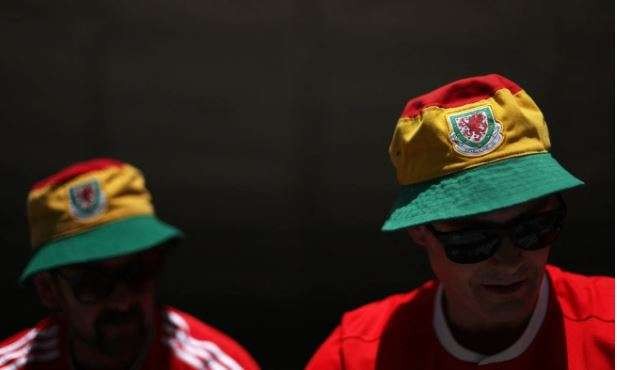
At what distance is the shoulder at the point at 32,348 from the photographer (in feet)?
5.44

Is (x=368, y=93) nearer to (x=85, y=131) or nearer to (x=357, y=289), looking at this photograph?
(x=357, y=289)

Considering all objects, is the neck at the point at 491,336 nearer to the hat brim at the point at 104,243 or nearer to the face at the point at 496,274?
the face at the point at 496,274

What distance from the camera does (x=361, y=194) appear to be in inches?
79.2

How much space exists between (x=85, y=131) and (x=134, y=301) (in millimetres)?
578

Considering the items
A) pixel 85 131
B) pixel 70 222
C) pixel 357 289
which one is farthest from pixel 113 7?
pixel 357 289

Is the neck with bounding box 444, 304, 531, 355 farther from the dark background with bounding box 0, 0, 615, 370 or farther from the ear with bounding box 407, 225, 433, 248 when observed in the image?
the dark background with bounding box 0, 0, 615, 370

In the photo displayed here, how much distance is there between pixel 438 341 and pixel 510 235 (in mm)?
326

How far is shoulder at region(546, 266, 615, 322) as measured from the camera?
1559 mm

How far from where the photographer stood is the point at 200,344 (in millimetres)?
1677

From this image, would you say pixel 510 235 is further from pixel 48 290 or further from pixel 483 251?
pixel 48 290

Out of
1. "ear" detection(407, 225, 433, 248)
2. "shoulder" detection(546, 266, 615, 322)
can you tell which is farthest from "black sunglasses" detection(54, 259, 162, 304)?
"shoulder" detection(546, 266, 615, 322)

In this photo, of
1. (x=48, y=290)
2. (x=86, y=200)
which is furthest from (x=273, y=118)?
(x=48, y=290)

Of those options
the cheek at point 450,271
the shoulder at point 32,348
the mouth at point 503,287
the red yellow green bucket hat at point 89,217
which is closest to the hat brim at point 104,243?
the red yellow green bucket hat at point 89,217

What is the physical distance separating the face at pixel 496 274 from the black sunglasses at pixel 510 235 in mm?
11
